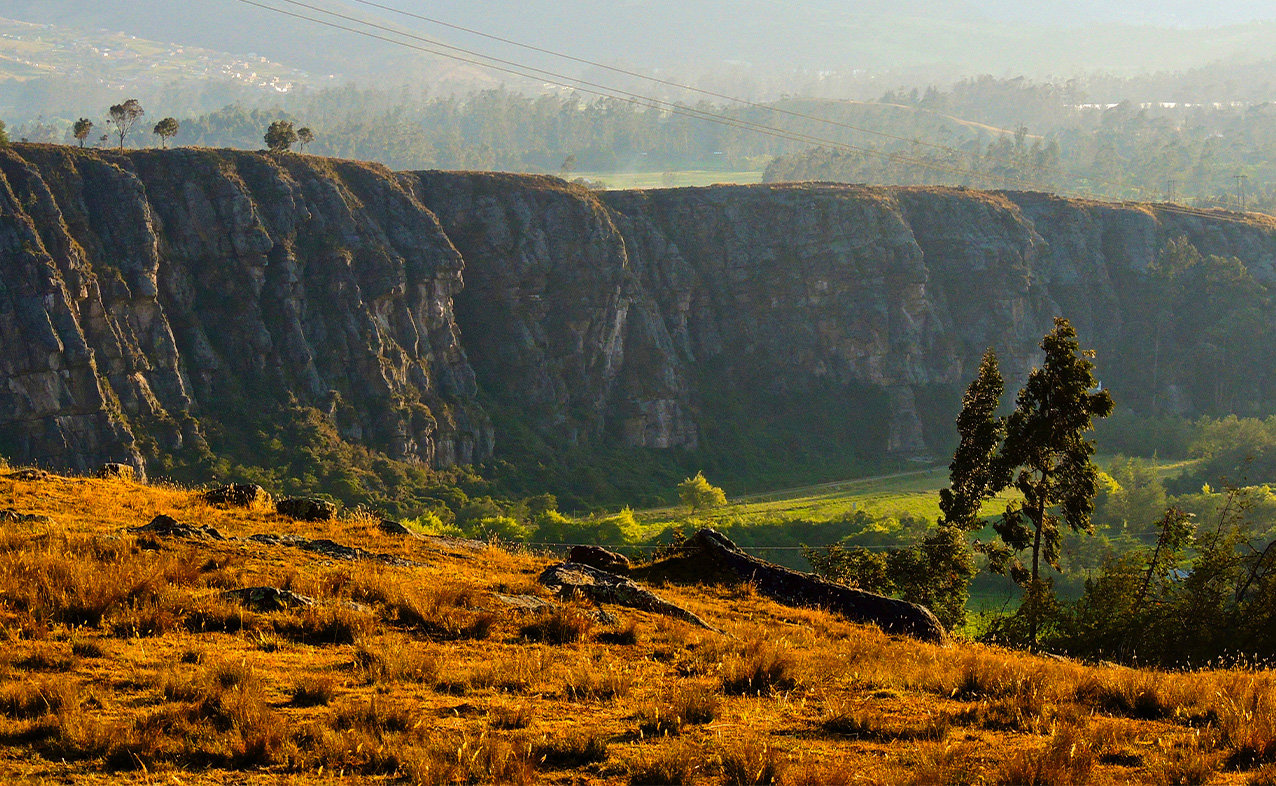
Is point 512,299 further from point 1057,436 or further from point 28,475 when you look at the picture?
point 28,475

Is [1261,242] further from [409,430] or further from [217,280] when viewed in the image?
[217,280]

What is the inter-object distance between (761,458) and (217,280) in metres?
54.0

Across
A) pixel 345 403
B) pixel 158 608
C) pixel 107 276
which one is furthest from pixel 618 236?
pixel 158 608

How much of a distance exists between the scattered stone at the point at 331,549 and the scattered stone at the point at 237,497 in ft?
14.2

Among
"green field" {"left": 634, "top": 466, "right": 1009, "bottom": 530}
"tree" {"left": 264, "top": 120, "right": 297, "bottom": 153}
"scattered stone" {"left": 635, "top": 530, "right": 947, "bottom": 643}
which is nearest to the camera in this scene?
"scattered stone" {"left": 635, "top": 530, "right": 947, "bottom": 643}

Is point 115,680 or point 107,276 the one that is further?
point 107,276

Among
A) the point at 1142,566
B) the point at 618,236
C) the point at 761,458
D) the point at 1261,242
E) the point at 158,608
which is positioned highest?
the point at 1261,242

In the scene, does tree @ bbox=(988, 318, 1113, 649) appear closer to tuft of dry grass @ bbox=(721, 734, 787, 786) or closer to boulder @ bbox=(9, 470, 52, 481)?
tuft of dry grass @ bbox=(721, 734, 787, 786)

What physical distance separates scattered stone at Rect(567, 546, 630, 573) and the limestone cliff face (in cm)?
6019

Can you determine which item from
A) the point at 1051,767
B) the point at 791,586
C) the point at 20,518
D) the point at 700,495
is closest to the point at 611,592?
the point at 791,586

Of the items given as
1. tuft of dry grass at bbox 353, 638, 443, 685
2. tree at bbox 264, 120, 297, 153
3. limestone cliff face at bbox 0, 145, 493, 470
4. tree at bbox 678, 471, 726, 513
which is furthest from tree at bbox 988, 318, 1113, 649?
tree at bbox 264, 120, 297, 153

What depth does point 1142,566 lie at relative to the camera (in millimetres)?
32250

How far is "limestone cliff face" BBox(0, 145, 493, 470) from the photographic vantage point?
70312mm

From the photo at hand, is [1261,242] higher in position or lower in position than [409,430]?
higher
